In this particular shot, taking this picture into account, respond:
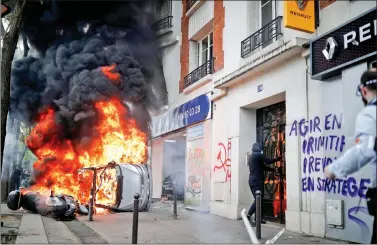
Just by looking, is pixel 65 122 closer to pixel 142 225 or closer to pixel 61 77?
pixel 61 77

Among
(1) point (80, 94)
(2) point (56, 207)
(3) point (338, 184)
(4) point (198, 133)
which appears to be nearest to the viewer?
(3) point (338, 184)

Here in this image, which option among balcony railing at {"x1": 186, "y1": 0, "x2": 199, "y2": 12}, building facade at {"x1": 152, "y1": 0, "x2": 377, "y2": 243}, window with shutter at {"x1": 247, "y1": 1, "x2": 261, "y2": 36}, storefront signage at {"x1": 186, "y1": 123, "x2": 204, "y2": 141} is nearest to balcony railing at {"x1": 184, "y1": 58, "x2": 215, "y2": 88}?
building facade at {"x1": 152, "y1": 0, "x2": 377, "y2": 243}

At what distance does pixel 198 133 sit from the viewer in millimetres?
10406

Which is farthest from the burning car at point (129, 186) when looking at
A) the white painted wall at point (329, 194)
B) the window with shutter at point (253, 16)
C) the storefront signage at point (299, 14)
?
the storefront signage at point (299, 14)

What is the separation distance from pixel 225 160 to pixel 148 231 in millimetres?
3152

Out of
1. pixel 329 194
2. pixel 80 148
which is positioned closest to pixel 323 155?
pixel 329 194

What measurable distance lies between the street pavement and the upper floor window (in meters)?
4.30

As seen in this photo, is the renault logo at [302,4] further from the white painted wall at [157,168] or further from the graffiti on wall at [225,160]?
the white painted wall at [157,168]

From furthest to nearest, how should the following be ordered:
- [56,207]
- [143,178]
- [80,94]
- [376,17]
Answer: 1. [80,94]
2. [143,178]
3. [56,207]
4. [376,17]

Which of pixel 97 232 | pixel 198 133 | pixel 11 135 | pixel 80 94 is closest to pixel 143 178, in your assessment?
pixel 198 133

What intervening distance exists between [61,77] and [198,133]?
16.7 feet

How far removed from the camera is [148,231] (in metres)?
6.20

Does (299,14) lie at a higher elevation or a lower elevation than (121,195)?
higher

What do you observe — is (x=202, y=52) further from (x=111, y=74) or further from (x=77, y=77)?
(x=77, y=77)
